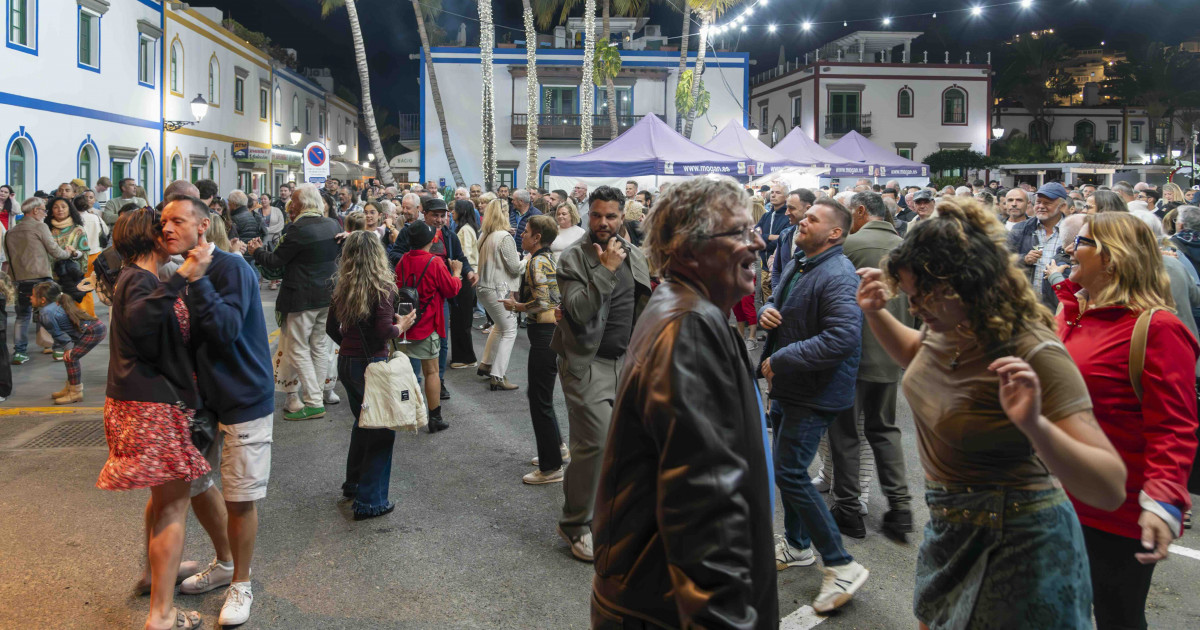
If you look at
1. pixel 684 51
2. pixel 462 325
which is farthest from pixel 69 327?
pixel 684 51

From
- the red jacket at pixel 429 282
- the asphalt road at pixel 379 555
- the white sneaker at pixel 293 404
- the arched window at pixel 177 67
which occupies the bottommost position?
→ the asphalt road at pixel 379 555

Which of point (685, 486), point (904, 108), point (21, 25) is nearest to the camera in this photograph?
point (685, 486)

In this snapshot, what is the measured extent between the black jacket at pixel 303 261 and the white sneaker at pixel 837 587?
5.00 meters

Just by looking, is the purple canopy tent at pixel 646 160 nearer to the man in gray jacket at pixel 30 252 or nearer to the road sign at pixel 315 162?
the road sign at pixel 315 162

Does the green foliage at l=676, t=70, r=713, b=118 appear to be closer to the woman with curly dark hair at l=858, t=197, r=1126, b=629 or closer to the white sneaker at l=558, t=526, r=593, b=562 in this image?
the white sneaker at l=558, t=526, r=593, b=562

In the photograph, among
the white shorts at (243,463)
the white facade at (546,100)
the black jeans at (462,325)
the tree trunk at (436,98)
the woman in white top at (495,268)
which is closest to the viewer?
the white shorts at (243,463)

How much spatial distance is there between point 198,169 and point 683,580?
29924 mm

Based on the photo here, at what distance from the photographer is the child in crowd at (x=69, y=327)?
8.28m

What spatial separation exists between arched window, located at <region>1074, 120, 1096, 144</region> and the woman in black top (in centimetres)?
6368

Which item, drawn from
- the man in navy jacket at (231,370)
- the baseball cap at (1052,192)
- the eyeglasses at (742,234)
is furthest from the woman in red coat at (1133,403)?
the baseball cap at (1052,192)

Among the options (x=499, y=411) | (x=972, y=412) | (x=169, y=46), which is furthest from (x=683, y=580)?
(x=169, y=46)

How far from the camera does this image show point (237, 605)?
4.07m

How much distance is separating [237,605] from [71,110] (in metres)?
20.1

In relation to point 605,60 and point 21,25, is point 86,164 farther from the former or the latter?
point 605,60
